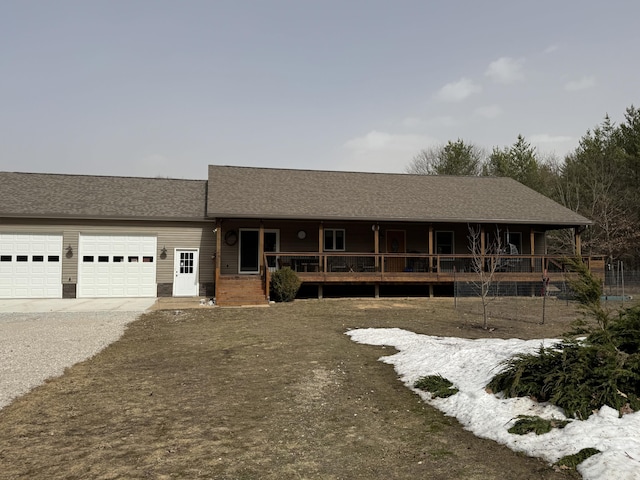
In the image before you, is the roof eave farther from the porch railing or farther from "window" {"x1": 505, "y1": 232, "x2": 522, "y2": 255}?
"window" {"x1": 505, "y1": 232, "x2": 522, "y2": 255}

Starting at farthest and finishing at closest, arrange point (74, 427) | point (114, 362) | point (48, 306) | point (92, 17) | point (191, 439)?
point (48, 306) < point (92, 17) < point (114, 362) < point (74, 427) < point (191, 439)

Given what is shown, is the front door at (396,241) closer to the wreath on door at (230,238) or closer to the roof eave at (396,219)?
the roof eave at (396,219)

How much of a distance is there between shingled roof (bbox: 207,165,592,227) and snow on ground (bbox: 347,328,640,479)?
1091 centimetres

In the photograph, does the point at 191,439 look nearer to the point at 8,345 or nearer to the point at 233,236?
the point at 8,345

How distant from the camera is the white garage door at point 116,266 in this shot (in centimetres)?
1767

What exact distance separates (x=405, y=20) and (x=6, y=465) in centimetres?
1394

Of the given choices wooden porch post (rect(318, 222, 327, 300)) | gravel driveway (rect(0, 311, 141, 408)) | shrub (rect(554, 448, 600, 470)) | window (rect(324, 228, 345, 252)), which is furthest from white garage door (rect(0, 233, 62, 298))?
shrub (rect(554, 448, 600, 470))

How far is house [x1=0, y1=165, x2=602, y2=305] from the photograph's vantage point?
17219 mm

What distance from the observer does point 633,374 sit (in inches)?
166

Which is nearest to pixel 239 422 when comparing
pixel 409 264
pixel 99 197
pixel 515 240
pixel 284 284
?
pixel 284 284

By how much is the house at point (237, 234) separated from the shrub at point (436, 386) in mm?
10251

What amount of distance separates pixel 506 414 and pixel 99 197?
1893 centimetres

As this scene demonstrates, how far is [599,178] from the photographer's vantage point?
29641 mm

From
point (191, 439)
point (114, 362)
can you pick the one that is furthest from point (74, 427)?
point (114, 362)
